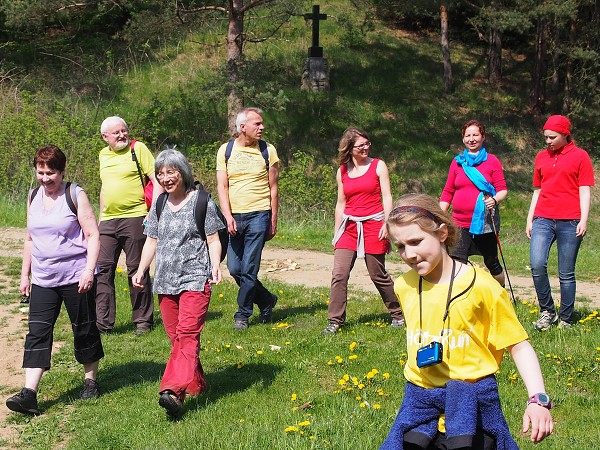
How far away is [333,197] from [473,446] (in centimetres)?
1715

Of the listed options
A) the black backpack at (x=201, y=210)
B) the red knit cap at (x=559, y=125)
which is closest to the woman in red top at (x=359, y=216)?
the red knit cap at (x=559, y=125)

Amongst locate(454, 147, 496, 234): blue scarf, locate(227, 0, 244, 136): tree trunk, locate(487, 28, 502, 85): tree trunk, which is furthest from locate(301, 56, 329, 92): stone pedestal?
locate(454, 147, 496, 234): blue scarf

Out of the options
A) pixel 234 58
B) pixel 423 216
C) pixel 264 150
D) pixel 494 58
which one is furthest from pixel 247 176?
pixel 494 58

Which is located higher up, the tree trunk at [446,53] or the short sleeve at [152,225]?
the tree trunk at [446,53]

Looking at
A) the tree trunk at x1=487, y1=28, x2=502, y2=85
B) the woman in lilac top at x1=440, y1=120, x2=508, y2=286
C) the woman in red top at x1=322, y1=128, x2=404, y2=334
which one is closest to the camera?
the woman in red top at x1=322, y1=128, x2=404, y2=334

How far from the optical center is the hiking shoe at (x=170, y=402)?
541 cm

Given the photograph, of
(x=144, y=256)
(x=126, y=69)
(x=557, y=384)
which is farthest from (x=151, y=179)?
(x=126, y=69)

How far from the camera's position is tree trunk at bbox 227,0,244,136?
22812 mm

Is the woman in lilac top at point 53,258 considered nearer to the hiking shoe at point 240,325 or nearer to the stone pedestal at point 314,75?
the hiking shoe at point 240,325

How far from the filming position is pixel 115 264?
26.8 ft

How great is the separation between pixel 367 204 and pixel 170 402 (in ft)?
9.76

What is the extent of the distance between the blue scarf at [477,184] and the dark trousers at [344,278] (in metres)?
0.96

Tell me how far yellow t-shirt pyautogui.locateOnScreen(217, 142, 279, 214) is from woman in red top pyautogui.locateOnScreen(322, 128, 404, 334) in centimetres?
78

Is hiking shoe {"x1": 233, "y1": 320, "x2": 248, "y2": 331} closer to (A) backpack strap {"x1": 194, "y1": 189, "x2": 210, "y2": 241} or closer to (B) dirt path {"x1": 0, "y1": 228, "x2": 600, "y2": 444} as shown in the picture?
(B) dirt path {"x1": 0, "y1": 228, "x2": 600, "y2": 444}
